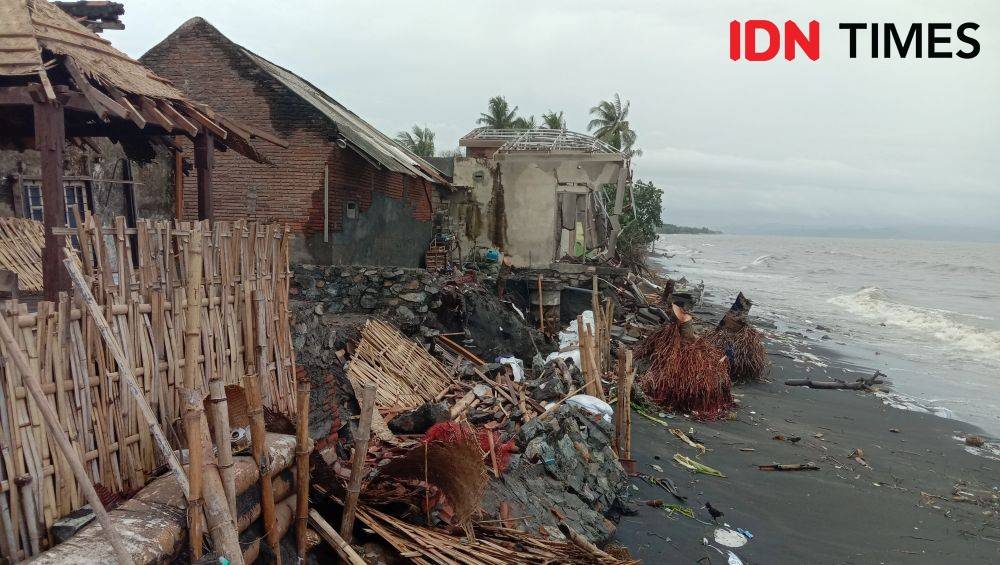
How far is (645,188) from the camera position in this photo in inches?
1756

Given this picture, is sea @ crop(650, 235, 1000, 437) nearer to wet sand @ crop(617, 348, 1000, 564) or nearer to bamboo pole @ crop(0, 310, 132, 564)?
wet sand @ crop(617, 348, 1000, 564)

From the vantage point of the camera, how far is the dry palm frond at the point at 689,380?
12680 millimetres

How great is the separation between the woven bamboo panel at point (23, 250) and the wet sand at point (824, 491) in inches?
338

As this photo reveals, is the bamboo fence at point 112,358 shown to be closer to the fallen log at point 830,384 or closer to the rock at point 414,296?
the rock at point 414,296

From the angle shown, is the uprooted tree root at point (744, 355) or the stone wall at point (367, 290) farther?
the uprooted tree root at point (744, 355)

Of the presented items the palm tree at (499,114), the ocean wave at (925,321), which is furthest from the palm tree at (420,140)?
the ocean wave at (925,321)

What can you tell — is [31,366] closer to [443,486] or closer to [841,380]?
[443,486]

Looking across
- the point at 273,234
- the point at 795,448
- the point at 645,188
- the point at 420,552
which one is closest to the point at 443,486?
the point at 420,552

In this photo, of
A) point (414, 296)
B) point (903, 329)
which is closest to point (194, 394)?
point (414, 296)

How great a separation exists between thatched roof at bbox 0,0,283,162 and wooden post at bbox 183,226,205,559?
2388mm

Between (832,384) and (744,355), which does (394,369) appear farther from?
(832,384)

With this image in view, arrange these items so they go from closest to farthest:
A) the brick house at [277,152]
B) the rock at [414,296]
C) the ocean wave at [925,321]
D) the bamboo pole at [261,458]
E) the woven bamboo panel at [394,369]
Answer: the bamboo pole at [261,458], the woven bamboo panel at [394,369], the rock at [414,296], the brick house at [277,152], the ocean wave at [925,321]

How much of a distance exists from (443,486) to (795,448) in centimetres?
810

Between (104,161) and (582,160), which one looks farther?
(582,160)
